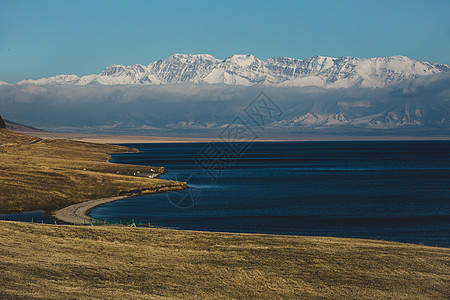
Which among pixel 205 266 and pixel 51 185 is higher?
pixel 205 266

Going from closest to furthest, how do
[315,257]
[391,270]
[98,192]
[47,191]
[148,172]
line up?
[391,270] → [315,257] → [47,191] → [98,192] → [148,172]

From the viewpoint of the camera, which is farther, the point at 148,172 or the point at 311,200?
the point at 148,172

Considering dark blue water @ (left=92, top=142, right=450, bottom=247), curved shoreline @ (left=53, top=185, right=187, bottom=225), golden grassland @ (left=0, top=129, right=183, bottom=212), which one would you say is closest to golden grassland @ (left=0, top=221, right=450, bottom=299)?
dark blue water @ (left=92, top=142, right=450, bottom=247)

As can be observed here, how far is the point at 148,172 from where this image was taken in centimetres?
12269

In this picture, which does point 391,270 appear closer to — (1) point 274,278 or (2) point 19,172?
(1) point 274,278

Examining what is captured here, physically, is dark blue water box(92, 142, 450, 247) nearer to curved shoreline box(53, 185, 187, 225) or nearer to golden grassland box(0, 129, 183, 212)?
curved shoreline box(53, 185, 187, 225)

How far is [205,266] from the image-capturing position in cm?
2980

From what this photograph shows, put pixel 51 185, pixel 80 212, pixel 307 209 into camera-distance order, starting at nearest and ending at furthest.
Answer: pixel 80 212, pixel 307 209, pixel 51 185

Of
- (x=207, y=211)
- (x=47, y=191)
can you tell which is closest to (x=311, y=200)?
(x=207, y=211)

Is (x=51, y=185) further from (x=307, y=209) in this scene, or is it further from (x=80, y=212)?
(x=307, y=209)

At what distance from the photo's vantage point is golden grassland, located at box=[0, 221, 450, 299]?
2508cm

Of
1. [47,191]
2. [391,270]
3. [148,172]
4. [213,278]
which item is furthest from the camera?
[148,172]

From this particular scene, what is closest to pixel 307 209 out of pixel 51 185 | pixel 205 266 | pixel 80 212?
pixel 80 212

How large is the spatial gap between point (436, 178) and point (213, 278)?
11297 cm
